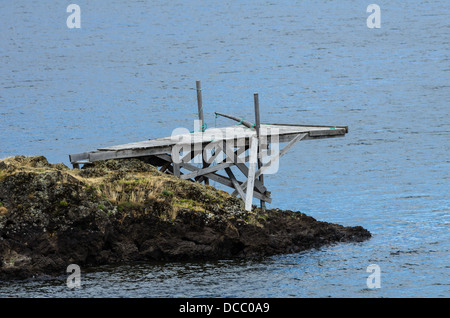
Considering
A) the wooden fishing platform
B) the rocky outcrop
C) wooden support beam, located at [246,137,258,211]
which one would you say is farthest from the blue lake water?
the wooden fishing platform

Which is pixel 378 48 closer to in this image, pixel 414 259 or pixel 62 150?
pixel 62 150

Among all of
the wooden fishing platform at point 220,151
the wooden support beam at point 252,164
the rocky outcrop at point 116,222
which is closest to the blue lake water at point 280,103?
the rocky outcrop at point 116,222

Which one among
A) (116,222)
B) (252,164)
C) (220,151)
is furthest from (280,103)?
(116,222)

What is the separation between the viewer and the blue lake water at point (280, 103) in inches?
1017

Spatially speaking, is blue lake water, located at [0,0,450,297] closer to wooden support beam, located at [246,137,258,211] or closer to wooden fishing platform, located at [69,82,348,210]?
wooden support beam, located at [246,137,258,211]

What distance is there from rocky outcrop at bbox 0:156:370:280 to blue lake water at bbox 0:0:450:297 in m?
0.64

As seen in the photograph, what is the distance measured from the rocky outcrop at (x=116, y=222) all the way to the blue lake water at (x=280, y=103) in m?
0.64

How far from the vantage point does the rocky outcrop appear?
2508 cm

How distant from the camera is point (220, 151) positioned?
31.3 metres

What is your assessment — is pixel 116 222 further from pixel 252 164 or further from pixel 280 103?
pixel 280 103

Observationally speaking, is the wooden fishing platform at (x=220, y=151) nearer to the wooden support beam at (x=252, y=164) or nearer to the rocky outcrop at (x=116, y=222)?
the wooden support beam at (x=252, y=164)
